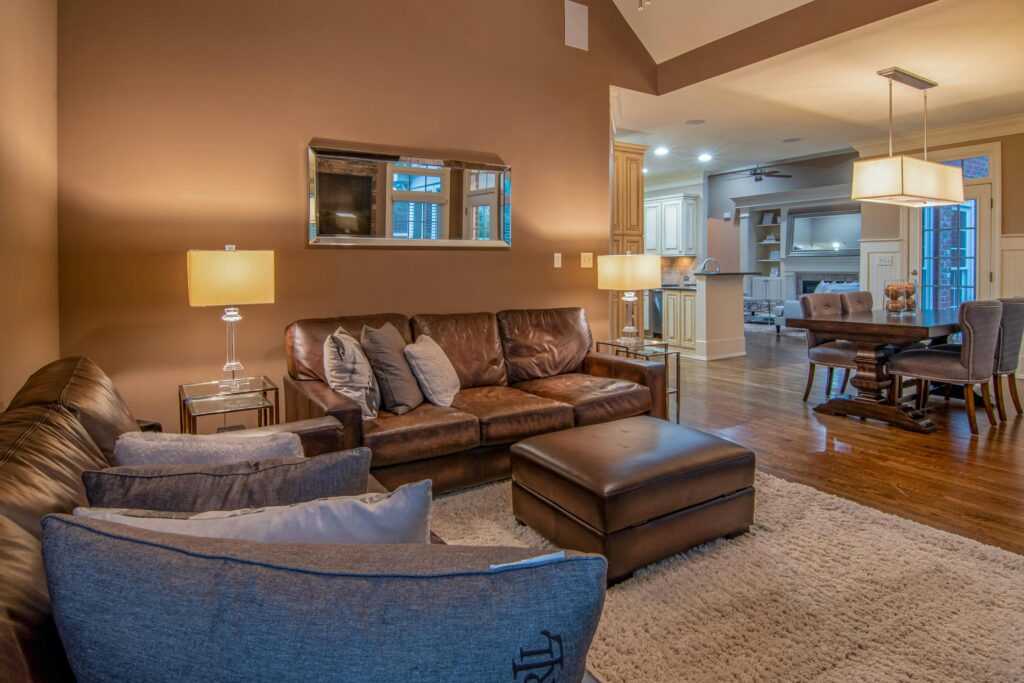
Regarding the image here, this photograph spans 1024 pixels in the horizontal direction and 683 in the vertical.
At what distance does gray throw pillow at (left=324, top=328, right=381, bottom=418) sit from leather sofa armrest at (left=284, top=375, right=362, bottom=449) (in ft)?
0.23

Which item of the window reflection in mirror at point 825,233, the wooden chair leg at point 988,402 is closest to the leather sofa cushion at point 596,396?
the wooden chair leg at point 988,402

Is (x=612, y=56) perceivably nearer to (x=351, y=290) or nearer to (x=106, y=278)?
(x=351, y=290)

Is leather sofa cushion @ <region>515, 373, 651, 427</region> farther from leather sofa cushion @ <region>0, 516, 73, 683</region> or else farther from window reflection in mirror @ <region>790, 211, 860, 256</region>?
window reflection in mirror @ <region>790, 211, 860, 256</region>

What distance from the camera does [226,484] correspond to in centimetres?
108

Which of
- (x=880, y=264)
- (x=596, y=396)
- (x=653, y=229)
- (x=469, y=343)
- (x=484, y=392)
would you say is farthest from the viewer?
(x=653, y=229)

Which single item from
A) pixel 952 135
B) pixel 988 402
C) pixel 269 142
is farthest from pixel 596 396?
pixel 952 135

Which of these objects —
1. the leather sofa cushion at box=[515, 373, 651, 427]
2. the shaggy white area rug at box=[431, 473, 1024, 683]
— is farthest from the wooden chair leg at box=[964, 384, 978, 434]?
the leather sofa cushion at box=[515, 373, 651, 427]

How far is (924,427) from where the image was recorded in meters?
4.14

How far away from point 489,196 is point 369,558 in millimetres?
3833

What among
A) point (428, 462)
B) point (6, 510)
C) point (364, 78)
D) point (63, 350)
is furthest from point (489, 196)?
point (6, 510)

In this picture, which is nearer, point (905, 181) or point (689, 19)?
point (905, 181)

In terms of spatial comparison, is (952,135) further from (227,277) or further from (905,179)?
(227,277)

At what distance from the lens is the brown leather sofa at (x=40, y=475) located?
25.8 inches

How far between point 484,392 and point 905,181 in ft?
11.8
